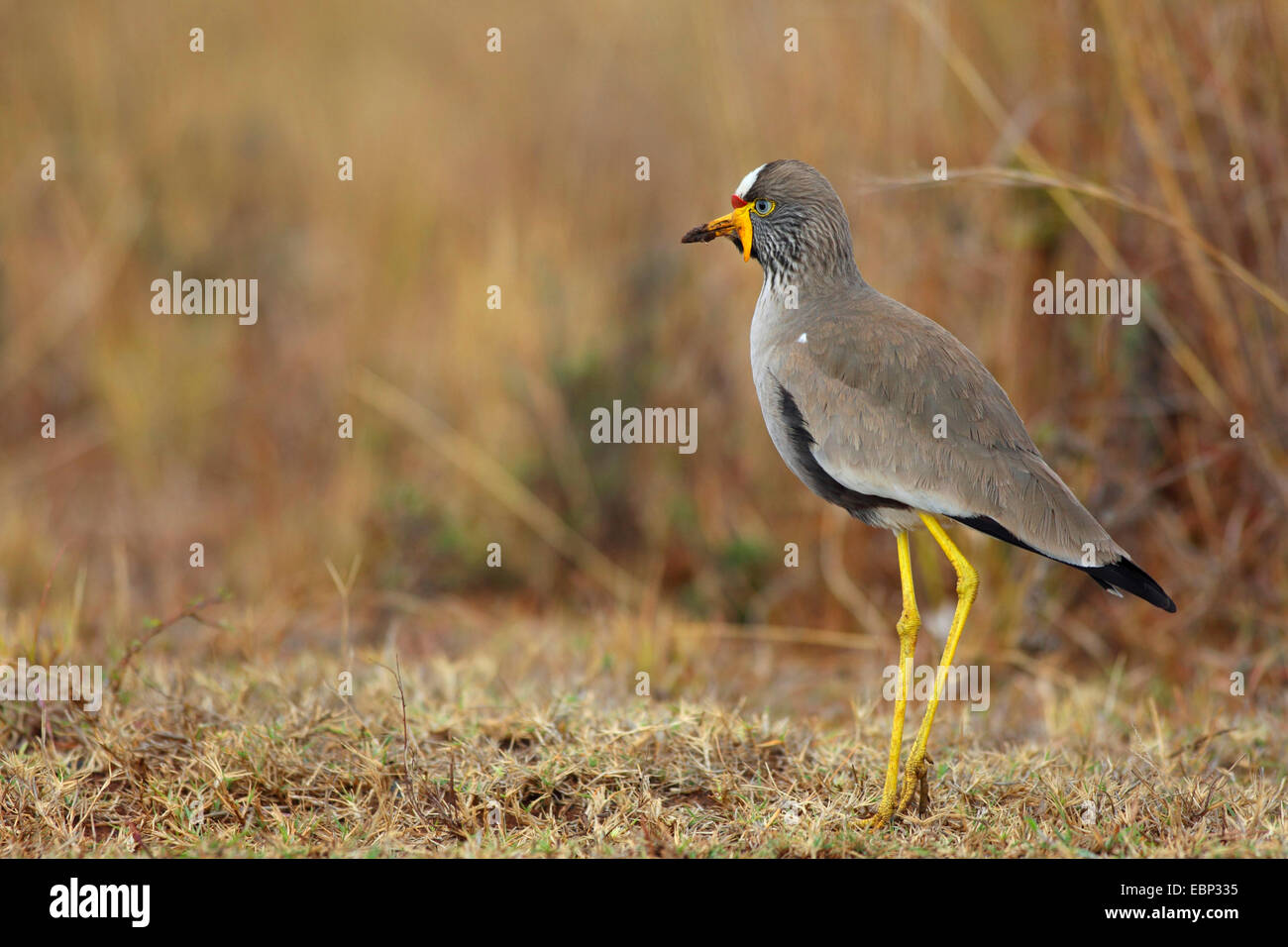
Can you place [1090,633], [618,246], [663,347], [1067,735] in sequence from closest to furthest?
[1067,735], [1090,633], [663,347], [618,246]

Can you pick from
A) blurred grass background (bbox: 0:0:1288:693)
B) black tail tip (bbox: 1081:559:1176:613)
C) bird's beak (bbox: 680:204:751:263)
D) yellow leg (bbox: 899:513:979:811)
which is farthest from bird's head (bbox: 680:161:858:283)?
black tail tip (bbox: 1081:559:1176:613)

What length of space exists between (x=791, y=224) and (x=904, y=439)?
2.32 ft

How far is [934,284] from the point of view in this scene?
5.37 m

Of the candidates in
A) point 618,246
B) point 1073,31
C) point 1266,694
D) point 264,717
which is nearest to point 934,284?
point 1073,31

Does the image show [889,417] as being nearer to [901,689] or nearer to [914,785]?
[901,689]

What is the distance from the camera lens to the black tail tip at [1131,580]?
303 cm

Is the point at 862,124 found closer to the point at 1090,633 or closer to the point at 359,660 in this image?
the point at 1090,633

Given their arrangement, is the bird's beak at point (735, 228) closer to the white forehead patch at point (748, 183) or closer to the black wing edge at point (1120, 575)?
the white forehead patch at point (748, 183)

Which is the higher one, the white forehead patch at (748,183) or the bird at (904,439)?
the white forehead patch at (748,183)

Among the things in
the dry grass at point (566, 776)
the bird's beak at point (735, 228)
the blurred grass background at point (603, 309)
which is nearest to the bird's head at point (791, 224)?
the bird's beak at point (735, 228)

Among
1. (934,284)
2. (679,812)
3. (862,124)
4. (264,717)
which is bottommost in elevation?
(679,812)

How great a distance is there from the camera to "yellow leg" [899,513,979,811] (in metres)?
3.23

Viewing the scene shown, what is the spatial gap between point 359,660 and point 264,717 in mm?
988

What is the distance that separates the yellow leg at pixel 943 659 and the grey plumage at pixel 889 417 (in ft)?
0.35
